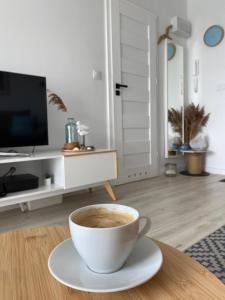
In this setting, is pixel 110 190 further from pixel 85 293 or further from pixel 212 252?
pixel 85 293

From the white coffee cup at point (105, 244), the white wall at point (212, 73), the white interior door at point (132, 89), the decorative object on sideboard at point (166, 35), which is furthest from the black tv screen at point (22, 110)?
the white wall at point (212, 73)

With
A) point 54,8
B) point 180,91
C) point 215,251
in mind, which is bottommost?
point 215,251

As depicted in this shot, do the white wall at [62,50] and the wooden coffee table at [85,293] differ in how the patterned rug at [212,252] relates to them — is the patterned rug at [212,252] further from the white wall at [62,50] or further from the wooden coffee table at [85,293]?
the white wall at [62,50]

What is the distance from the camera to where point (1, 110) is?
175cm

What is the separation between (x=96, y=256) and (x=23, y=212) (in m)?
1.83

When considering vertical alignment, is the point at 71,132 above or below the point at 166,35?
below

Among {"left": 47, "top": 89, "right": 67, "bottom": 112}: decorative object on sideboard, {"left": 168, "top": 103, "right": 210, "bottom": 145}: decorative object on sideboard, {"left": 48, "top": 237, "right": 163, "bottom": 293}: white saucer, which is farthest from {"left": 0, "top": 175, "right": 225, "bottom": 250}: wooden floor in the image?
{"left": 48, "top": 237, "right": 163, "bottom": 293}: white saucer

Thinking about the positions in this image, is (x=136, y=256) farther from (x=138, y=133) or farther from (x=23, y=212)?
(x=138, y=133)

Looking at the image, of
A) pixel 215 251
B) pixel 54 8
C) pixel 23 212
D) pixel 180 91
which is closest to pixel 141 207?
pixel 215 251

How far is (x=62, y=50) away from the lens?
90.7 inches

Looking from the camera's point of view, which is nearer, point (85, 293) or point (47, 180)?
point (85, 293)

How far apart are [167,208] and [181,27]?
2.65 meters

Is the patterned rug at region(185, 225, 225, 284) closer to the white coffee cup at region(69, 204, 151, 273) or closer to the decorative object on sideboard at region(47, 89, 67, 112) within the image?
the white coffee cup at region(69, 204, 151, 273)

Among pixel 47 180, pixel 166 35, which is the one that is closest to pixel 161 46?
pixel 166 35
